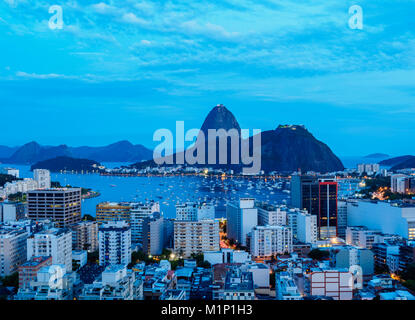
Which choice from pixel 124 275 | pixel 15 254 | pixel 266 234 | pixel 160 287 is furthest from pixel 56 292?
pixel 266 234

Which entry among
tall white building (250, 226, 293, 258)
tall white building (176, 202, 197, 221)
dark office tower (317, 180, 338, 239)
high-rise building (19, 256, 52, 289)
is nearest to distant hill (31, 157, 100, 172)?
tall white building (176, 202, 197, 221)

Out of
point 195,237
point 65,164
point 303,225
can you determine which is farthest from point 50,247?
point 65,164

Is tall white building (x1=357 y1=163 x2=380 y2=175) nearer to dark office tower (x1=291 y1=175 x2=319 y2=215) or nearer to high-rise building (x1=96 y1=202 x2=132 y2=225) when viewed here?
dark office tower (x1=291 y1=175 x2=319 y2=215)

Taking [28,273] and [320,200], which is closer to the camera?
[28,273]

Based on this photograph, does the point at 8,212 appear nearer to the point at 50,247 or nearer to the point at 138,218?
the point at 138,218

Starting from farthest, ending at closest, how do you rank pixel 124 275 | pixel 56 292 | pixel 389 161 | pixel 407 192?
pixel 389 161 → pixel 407 192 → pixel 124 275 → pixel 56 292

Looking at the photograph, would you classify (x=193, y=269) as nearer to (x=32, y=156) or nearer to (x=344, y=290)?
(x=344, y=290)
